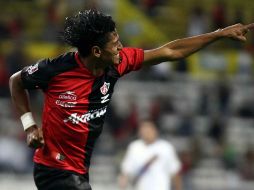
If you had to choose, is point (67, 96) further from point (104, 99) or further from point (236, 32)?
point (236, 32)

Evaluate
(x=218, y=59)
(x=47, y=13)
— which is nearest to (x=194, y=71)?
(x=218, y=59)

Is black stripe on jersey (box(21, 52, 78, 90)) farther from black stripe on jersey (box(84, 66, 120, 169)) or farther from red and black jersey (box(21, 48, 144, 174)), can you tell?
black stripe on jersey (box(84, 66, 120, 169))

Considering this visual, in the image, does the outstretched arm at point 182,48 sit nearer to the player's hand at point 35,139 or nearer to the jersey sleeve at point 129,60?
the jersey sleeve at point 129,60

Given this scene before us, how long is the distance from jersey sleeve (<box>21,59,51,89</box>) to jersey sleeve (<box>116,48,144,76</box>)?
0.57 m

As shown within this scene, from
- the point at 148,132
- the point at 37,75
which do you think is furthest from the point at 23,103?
the point at 148,132

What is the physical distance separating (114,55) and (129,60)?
11.4 inches

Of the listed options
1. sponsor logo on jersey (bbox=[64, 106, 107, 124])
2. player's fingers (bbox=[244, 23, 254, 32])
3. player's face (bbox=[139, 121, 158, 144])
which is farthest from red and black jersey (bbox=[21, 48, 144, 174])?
player's face (bbox=[139, 121, 158, 144])

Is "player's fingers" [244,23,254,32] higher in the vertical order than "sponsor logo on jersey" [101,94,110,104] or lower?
higher

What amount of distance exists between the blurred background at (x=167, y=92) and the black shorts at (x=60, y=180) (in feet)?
25.9

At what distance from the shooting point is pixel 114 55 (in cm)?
622

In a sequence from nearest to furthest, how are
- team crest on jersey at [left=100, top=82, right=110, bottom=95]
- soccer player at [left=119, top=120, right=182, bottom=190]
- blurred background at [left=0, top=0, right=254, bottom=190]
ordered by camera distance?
1. team crest on jersey at [left=100, top=82, right=110, bottom=95]
2. soccer player at [left=119, top=120, right=182, bottom=190]
3. blurred background at [left=0, top=0, right=254, bottom=190]

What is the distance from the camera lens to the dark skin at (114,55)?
20.3ft

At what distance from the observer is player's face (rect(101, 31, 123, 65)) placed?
6188 millimetres

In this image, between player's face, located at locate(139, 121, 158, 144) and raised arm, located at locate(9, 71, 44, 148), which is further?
player's face, located at locate(139, 121, 158, 144)
